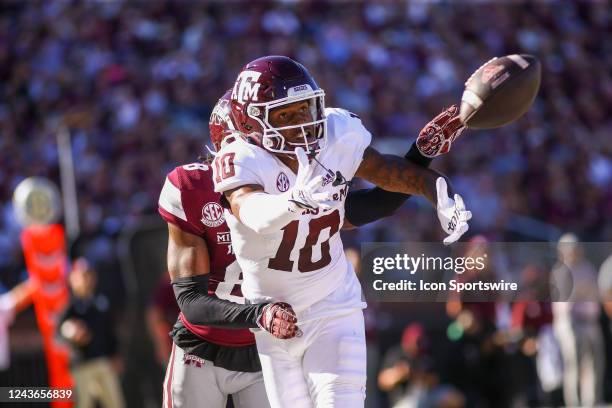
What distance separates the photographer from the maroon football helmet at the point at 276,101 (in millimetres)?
3582

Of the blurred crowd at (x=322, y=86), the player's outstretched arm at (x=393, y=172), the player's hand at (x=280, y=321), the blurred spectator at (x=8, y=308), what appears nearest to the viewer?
the player's hand at (x=280, y=321)

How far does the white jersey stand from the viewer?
3559 mm

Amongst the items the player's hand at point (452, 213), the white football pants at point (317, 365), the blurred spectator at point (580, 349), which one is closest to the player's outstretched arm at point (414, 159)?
the player's hand at point (452, 213)

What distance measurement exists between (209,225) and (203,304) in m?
0.36

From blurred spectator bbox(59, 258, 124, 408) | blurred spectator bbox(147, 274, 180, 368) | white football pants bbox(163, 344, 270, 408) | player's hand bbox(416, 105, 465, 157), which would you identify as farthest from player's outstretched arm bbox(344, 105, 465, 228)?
blurred spectator bbox(59, 258, 124, 408)

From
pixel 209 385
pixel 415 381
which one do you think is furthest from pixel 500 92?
pixel 415 381

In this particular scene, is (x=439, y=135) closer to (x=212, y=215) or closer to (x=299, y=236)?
(x=299, y=236)

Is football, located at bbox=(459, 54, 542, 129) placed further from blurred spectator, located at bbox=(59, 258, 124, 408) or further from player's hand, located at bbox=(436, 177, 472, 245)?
blurred spectator, located at bbox=(59, 258, 124, 408)

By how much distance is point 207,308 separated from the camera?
3719mm

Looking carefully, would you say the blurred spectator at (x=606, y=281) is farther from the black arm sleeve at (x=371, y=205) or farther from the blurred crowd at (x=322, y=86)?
the black arm sleeve at (x=371, y=205)

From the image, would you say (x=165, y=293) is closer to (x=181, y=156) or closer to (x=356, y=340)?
(x=181, y=156)

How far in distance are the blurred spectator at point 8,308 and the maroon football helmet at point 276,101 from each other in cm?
404

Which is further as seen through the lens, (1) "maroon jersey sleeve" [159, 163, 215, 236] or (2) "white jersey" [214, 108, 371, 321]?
(1) "maroon jersey sleeve" [159, 163, 215, 236]

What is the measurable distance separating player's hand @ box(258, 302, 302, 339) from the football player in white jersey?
0.20m
